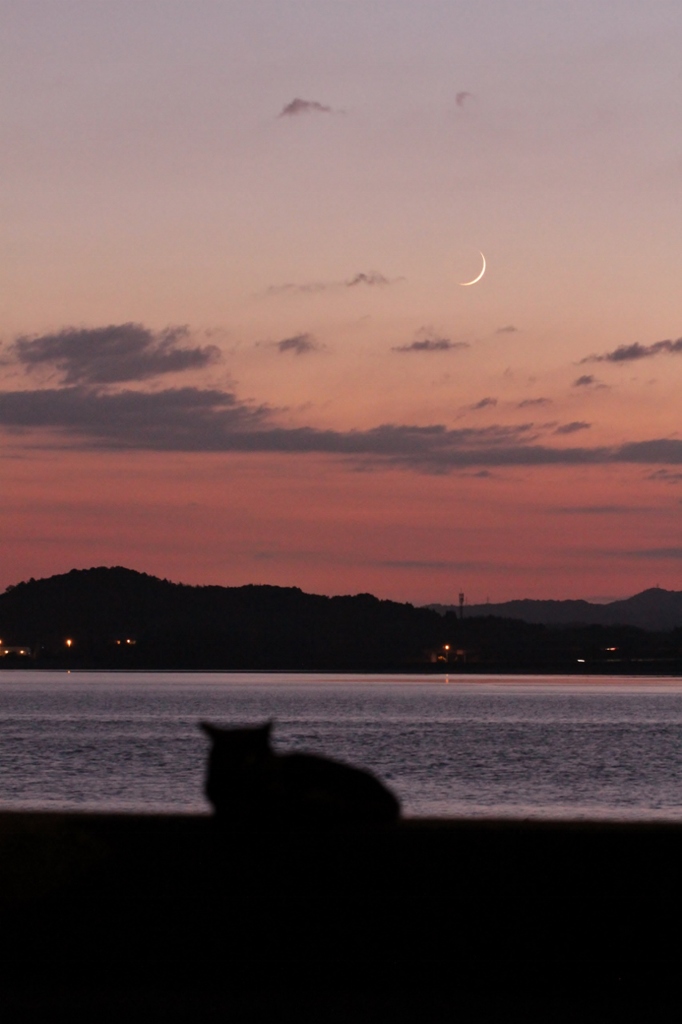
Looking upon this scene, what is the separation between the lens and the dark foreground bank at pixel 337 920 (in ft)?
28.6

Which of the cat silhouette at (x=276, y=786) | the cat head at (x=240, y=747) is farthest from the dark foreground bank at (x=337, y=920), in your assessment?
the cat head at (x=240, y=747)

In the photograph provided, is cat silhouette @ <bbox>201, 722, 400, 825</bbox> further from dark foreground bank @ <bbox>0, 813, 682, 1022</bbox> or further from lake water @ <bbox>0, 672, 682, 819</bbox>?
lake water @ <bbox>0, 672, 682, 819</bbox>

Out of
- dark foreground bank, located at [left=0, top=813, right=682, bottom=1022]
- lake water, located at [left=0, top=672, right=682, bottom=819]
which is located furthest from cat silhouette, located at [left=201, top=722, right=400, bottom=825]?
lake water, located at [left=0, top=672, right=682, bottom=819]

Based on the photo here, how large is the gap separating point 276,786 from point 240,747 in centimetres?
59

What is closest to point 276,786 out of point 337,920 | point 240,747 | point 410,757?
point 240,747

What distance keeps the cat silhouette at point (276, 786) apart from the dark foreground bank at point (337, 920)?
179 mm

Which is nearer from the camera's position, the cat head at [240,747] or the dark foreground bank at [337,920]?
the dark foreground bank at [337,920]

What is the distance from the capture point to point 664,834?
1073cm

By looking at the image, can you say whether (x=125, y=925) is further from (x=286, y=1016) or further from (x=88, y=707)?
(x=88, y=707)

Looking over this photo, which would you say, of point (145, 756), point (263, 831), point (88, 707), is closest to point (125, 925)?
point (263, 831)

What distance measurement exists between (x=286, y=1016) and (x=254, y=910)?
1.72 m

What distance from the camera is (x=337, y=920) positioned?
988 centimetres

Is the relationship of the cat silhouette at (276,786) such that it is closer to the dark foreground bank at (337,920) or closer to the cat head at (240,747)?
the cat head at (240,747)

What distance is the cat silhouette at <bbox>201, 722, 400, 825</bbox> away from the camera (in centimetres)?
1018
